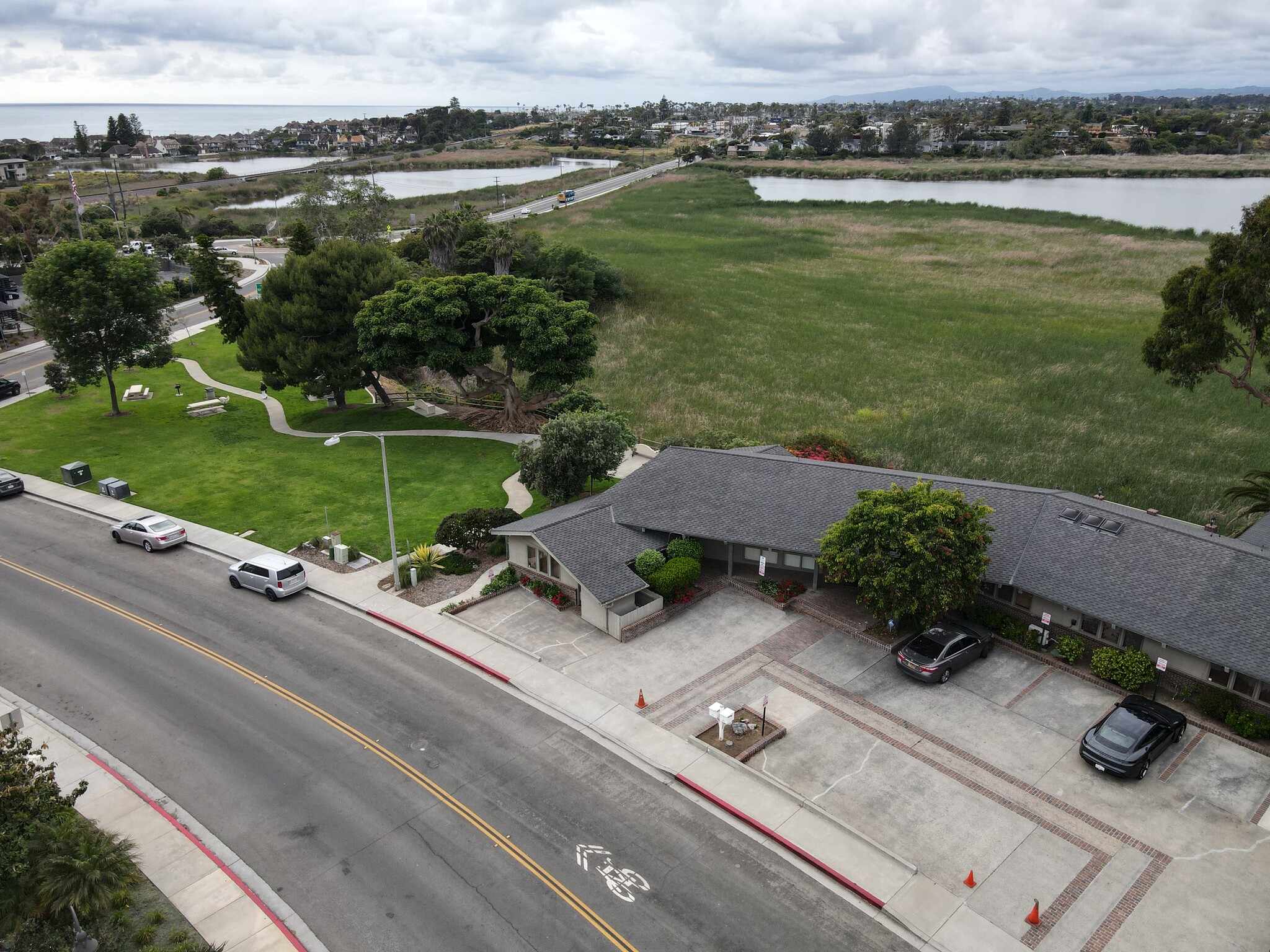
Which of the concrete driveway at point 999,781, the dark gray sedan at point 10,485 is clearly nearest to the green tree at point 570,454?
the concrete driveway at point 999,781

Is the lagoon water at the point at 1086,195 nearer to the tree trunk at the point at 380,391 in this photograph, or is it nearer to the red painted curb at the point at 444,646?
the tree trunk at the point at 380,391

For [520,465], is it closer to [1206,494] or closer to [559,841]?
[559,841]

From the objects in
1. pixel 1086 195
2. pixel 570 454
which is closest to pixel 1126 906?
pixel 570 454

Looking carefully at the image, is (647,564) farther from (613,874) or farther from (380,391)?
(380,391)

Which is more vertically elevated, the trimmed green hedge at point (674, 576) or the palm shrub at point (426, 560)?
the trimmed green hedge at point (674, 576)

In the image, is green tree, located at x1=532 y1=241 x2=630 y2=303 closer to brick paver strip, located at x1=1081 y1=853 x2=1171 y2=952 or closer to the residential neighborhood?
the residential neighborhood

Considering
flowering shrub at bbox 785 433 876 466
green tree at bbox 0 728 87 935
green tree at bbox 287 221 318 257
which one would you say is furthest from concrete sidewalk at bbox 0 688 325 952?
green tree at bbox 287 221 318 257

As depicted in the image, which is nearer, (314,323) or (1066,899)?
(1066,899)
